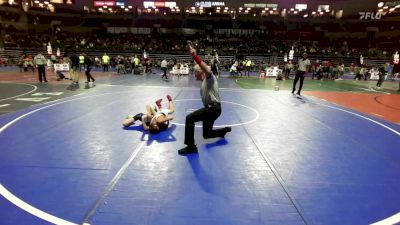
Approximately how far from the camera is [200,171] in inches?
207

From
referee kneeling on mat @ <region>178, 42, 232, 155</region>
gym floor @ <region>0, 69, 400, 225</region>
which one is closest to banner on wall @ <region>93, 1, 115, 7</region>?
gym floor @ <region>0, 69, 400, 225</region>

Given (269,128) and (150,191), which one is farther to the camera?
(269,128)

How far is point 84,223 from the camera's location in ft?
11.9

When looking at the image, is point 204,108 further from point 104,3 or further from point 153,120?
point 104,3

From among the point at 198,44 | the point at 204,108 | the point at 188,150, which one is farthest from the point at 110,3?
the point at 188,150

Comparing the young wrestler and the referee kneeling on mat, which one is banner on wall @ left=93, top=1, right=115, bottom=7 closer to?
the young wrestler

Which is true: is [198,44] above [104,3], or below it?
below

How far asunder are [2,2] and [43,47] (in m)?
8.33

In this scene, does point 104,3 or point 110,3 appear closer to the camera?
point 110,3

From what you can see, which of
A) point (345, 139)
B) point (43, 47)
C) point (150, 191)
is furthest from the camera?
point (43, 47)

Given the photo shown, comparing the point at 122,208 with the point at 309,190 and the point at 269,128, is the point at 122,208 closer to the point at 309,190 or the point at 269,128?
the point at 309,190

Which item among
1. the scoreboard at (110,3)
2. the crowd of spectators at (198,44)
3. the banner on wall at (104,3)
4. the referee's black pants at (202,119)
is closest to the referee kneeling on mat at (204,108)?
the referee's black pants at (202,119)

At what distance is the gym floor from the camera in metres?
3.93

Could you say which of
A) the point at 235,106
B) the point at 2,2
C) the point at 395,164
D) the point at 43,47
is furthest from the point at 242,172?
the point at 2,2
